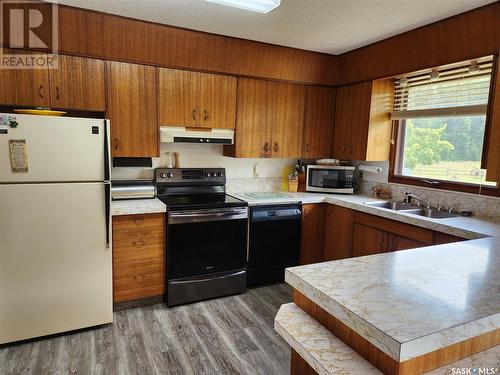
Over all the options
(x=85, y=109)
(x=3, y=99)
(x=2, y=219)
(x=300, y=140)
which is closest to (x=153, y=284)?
(x=2, y=219)

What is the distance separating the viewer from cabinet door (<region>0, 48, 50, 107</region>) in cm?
250

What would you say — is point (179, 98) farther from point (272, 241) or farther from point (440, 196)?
point (440, 196)

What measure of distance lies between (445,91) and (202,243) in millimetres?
2526

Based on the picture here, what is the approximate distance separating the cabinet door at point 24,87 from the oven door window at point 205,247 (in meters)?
1.41

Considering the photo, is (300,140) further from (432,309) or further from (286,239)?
(432,309)

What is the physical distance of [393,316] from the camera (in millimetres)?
1058

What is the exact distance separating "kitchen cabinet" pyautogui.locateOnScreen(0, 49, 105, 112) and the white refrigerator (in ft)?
1.69

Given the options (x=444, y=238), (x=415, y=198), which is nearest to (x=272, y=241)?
(x=415, y=198)

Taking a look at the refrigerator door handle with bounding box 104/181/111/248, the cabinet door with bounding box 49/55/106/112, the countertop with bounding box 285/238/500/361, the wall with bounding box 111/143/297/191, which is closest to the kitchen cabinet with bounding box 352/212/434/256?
the countertop with bounding box 285/238/500/361

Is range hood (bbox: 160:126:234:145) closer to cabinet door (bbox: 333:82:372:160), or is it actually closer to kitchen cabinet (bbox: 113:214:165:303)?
kitchen cabinet (bbox: 113:214:165:303)

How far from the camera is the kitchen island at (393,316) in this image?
998 mm

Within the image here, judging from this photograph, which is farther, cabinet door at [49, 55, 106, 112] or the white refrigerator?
cabinet door at [49, 55, 106, 112]

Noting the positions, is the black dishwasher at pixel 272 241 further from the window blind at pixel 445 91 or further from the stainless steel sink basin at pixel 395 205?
the window blind at pixel 445 91

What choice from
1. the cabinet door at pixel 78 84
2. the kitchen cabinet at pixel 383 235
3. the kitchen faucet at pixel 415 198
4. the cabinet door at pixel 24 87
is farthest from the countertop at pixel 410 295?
the cabinet door at pixel 24 87
